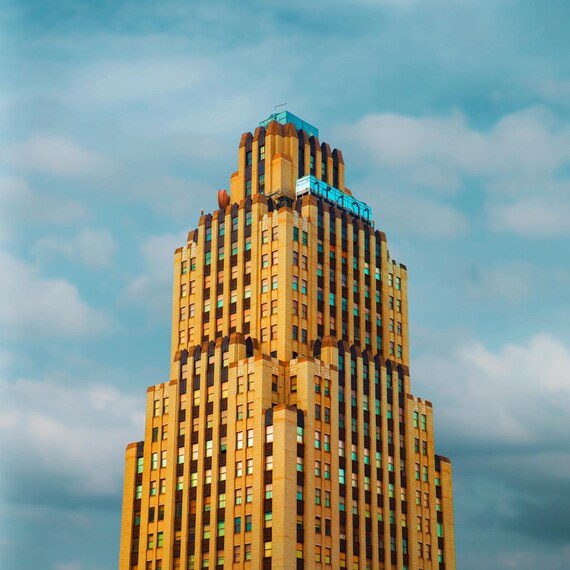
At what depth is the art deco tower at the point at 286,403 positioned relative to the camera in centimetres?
14512

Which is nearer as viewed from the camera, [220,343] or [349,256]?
[220,343]

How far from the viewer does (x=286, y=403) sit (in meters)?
151

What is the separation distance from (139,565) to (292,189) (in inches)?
2625

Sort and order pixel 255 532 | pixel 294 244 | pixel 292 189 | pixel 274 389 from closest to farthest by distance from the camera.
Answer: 1. pixel 255 532
2. pixel 274 389
3. pixel 294 244
4. pixel 292 189

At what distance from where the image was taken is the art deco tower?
145m

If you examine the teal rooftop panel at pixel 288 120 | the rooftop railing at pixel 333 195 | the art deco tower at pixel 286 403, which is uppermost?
the teal rooftop panel at pixel 288 120

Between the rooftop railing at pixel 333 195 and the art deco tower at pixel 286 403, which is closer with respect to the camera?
the art deco tower at pixel 286 403

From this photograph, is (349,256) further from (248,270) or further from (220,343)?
(220,343)

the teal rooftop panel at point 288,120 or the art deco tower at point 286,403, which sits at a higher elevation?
the teal rooftop panel at point 288,120

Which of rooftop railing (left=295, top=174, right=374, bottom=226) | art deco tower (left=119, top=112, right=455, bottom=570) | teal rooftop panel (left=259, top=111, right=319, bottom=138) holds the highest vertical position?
teal rooftop panel (left=259, top=111, right=319, bottom=138)

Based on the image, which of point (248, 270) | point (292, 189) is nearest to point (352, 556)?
point (248, 270)

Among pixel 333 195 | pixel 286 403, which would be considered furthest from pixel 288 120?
pixel 286 403

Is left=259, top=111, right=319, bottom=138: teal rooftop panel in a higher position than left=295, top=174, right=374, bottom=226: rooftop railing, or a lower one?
higher

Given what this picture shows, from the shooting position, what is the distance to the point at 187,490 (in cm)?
15350
